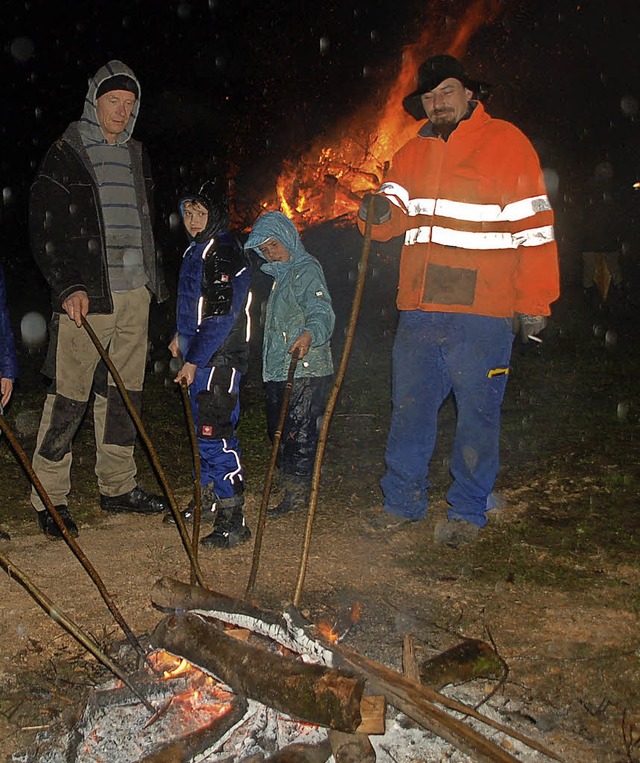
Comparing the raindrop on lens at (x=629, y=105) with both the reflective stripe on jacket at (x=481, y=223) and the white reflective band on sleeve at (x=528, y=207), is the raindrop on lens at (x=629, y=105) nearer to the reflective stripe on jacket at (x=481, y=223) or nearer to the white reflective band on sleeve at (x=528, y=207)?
the reflective stripe on jacket at (x=481, y=223)

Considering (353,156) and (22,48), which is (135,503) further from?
(22,48)

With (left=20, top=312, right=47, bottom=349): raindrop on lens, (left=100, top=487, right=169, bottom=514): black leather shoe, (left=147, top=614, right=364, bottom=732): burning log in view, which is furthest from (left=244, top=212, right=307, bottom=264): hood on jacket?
(left=20, top=312, right=47, bottom=349): raindrop on lens

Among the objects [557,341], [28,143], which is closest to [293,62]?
[28,143]

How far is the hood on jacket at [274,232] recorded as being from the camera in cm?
494

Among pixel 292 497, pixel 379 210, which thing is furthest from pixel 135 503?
pixel 379 210

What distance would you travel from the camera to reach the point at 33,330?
1329 centimetres

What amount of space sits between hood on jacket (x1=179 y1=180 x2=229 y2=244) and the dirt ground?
1.84m

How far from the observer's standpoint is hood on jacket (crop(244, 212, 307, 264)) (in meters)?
4.94

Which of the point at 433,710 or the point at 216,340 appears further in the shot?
the point at 216,340

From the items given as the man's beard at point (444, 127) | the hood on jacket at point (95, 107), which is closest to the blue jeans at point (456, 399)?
the man's beard at point (444, 127)

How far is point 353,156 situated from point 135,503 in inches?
377

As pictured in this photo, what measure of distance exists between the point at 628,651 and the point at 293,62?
16.5 metres

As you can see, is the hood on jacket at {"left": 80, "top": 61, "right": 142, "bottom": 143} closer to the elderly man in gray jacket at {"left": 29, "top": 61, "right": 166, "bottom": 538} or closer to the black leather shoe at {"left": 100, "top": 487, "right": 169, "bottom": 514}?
the elderly man in gray jacket at {"left": 29, "top": 61, "right": 166, "bottom": 538}

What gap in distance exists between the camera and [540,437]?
6.91 meters
